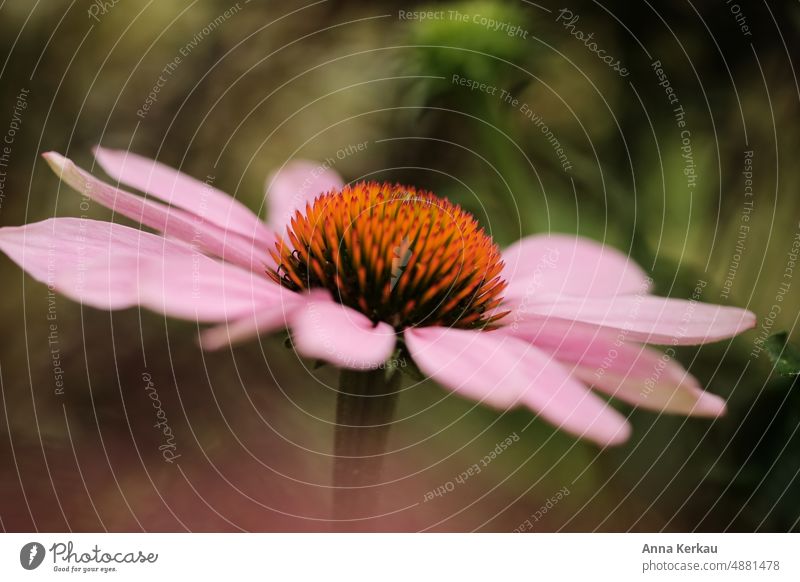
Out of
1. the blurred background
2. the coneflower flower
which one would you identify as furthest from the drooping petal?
the blurred background

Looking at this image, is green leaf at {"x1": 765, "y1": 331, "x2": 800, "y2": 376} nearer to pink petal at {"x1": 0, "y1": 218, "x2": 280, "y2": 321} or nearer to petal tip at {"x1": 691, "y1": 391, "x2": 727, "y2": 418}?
petal tip at {"x1": 691, "y1": 391, "x2": 727, "y2": 418}

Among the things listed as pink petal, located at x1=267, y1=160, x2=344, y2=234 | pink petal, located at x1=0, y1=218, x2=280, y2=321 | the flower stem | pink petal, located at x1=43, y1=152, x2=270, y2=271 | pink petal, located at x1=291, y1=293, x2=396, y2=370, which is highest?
pink petal, located at x1=267, y1=160, x2=344, y2=234

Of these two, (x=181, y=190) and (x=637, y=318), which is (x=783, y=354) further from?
(x=181, y=190)
